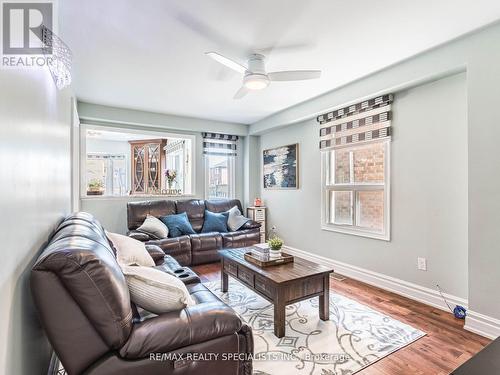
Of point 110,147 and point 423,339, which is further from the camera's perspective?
point 110,147

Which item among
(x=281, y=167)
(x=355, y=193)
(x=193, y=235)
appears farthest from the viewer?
(x=281, y=167)

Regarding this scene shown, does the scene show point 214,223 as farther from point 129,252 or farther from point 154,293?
point 154,293

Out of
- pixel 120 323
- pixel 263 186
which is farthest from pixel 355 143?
pixel 120 323

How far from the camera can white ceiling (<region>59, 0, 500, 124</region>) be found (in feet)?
6.41

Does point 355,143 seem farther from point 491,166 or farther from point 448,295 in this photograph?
point 448,295

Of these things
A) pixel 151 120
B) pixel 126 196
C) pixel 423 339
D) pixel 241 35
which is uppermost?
pixel 241 35

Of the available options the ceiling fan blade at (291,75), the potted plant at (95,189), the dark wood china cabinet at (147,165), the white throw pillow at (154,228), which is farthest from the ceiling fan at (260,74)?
the dark wood china cabinet at (147,165)

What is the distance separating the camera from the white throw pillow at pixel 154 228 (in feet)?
13.1

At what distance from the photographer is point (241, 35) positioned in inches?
90.7

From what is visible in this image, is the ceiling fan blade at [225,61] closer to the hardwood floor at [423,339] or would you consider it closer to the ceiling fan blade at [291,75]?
the ceiling fan blade at [291,75]

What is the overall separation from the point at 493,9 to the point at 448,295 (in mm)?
2501

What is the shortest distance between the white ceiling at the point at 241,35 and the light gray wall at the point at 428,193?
600 millimetres

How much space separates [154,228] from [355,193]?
299 centimetres

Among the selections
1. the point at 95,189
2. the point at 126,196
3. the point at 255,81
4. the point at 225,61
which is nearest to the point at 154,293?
the point at 225,61
